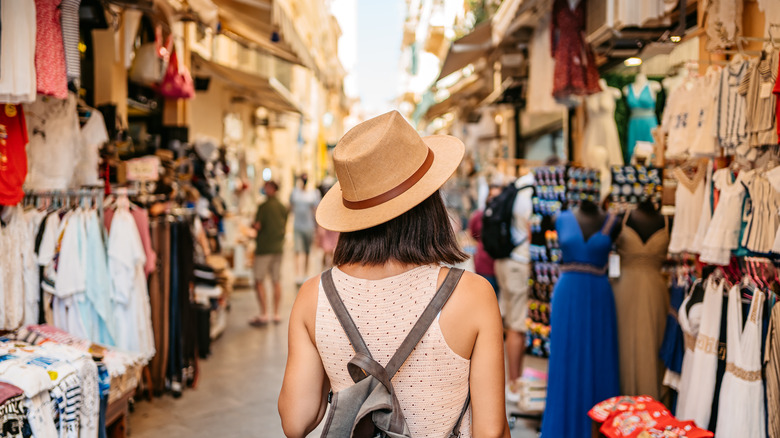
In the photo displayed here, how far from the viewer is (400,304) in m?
1.72

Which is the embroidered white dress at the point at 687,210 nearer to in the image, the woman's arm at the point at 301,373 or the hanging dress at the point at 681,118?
the hanging dress at the point at 681,118

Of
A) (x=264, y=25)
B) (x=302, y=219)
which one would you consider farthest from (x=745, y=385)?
(x=302, y=219)

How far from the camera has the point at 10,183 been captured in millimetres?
3611

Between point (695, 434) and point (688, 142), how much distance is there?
5.89ft

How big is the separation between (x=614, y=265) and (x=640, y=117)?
283 cm

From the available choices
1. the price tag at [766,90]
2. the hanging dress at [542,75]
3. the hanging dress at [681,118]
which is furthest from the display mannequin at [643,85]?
the price tag at [766,90]

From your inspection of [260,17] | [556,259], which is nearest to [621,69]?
[556,259]

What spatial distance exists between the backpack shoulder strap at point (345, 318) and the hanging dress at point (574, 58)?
170 inches

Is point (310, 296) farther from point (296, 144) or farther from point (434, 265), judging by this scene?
point (296, 144)

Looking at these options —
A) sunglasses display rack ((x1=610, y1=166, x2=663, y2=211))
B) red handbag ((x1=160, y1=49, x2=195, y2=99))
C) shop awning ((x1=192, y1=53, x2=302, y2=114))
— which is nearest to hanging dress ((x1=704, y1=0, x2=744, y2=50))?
sunglasses display rack ((x1=610, y1=166, x2=663, y2=211))

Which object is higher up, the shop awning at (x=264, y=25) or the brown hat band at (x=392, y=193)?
the shop awning at (x=264, y=25)

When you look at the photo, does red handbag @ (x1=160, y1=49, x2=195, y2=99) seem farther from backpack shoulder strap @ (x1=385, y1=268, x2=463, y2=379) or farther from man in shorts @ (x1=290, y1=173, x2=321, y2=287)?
backpack shoulder strap @ (x1=385, y1=268, x2=463, y2=379)

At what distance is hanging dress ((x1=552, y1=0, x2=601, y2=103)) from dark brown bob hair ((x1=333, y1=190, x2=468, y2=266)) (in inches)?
162

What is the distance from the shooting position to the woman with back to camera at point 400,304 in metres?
1.71
